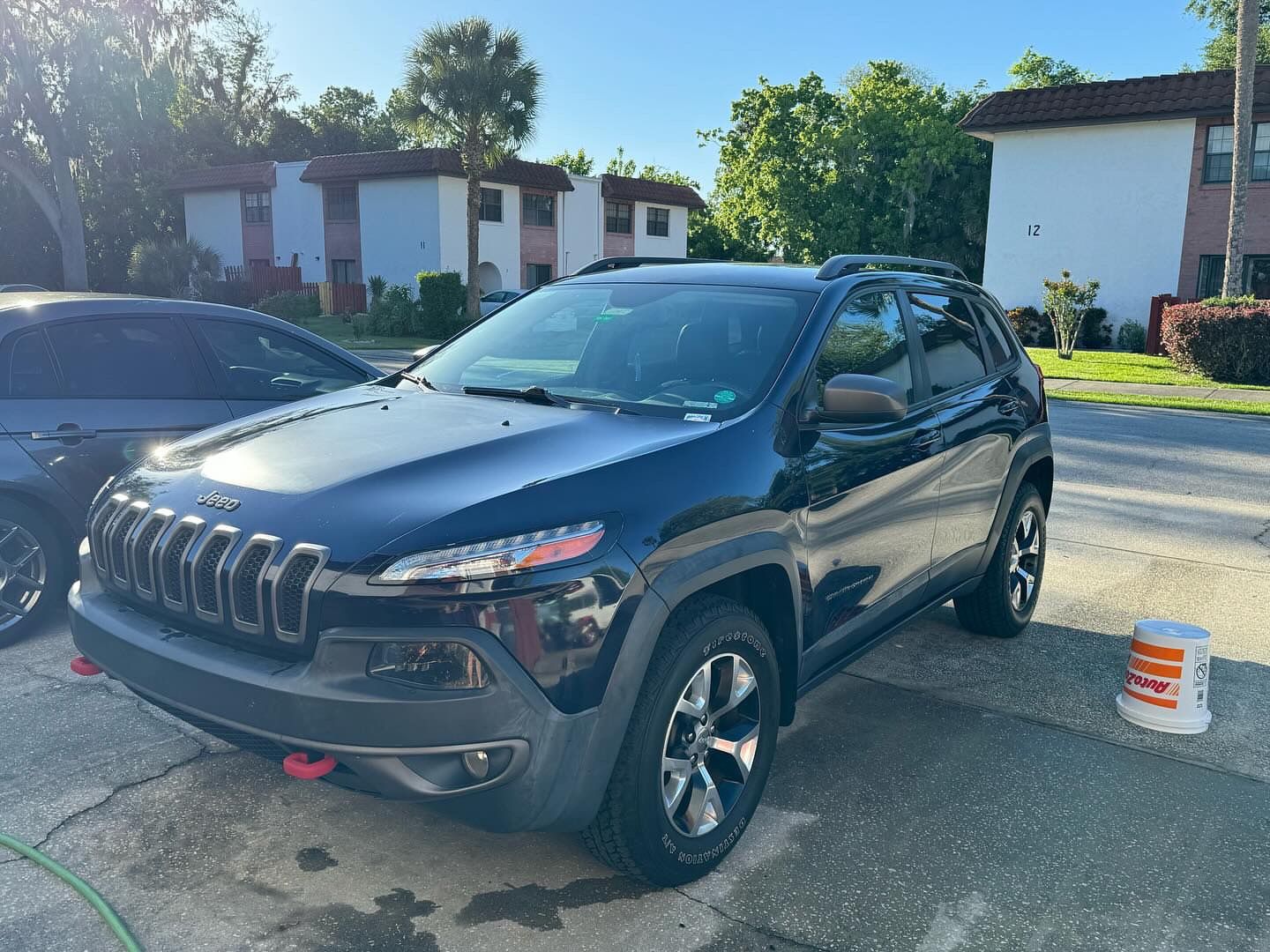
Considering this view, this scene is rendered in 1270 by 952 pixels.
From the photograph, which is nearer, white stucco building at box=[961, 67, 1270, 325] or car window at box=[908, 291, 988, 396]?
car window at box=[908, 291, 988, 396]

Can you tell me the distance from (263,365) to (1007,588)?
4.09m

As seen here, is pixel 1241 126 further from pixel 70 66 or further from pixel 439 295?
pixel 70 66

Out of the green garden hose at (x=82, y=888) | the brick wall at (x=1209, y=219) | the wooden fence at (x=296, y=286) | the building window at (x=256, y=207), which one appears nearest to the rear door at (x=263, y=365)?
the green garden hose at (x=82, y=888)

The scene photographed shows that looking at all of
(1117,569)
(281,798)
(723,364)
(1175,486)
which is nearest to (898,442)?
(723,364)

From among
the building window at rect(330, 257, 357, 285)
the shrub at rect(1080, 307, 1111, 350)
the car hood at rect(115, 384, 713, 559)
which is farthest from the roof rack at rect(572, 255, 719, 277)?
the building window at rect(330, 257, 357, 285)

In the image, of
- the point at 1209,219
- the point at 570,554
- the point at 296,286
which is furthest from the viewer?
the point at 296,286

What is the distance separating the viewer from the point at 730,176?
159ft

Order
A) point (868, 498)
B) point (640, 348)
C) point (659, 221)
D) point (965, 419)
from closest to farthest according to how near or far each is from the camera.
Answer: point (868, 498), point (640, 348), point (965, 419), point (659, 221)

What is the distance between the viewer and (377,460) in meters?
2.99

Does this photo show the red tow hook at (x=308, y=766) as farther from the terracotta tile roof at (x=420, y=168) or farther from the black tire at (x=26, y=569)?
the terracotta tile roof at (x=420, y=168)

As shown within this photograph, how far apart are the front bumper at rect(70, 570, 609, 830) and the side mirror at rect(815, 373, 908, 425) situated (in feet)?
4.55

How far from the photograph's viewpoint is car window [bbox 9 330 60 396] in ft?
15.8

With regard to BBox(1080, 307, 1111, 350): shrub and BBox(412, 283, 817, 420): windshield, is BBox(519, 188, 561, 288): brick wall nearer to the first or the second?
BBox(1080, 307, 1111, 350): shrub

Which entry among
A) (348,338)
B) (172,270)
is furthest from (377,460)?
(172,270)
